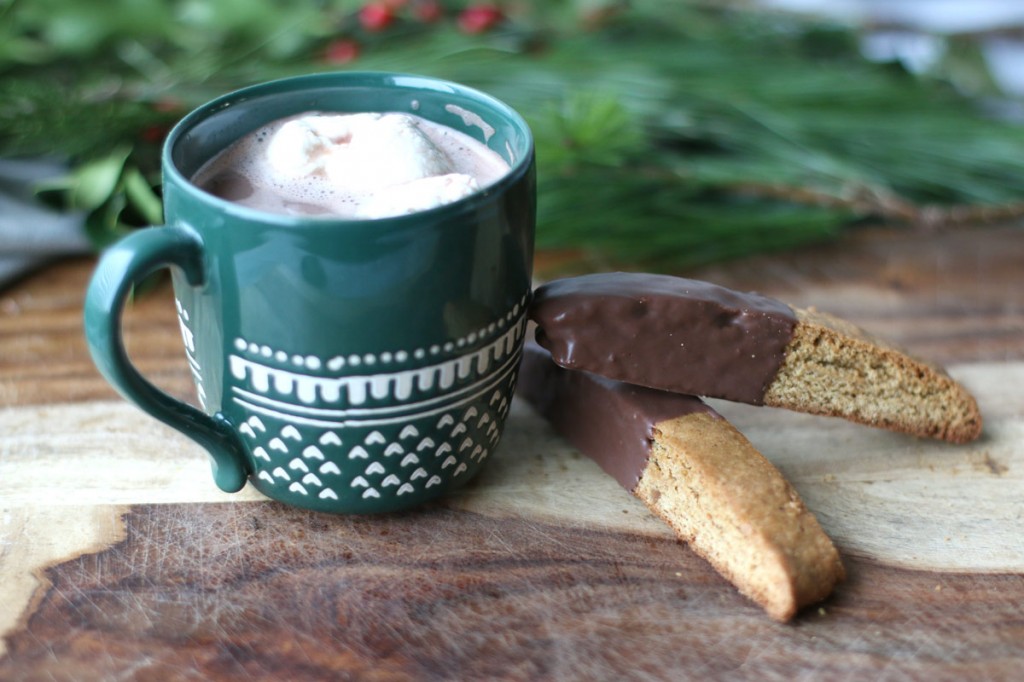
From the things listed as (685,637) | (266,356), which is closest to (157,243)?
(266,356)

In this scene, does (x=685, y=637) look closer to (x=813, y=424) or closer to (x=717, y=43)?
(x=813, y=424)

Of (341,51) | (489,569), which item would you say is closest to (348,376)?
(489,569)

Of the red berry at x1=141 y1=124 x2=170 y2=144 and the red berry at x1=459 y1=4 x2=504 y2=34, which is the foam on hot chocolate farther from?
the red berry at x1=459 y1=4 x2=504 y2=34

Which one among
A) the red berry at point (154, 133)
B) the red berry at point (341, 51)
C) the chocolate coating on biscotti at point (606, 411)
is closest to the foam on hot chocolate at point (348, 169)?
the chocolate coating on biscotti at point (606, 411)

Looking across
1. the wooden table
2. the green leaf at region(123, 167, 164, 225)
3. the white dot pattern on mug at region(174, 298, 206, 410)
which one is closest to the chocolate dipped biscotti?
the wooden table

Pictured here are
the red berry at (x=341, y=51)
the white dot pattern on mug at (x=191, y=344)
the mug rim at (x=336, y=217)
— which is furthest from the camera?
the red berry at (x=341, y=51)

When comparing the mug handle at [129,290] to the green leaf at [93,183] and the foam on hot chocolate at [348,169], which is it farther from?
the green leaf at [93,183]
